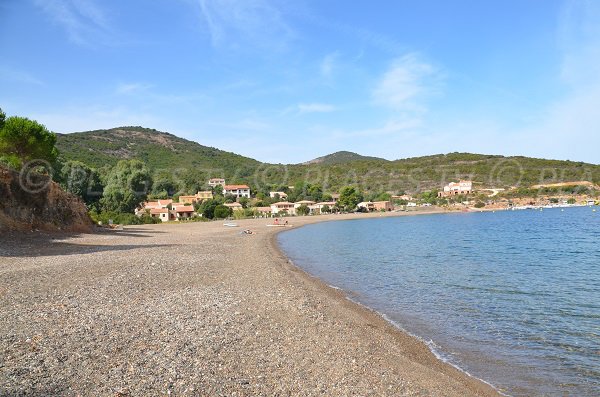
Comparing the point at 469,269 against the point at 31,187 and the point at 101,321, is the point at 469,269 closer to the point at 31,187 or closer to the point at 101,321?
the point at 101,321

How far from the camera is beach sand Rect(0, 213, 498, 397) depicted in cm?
645

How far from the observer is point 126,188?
7006 centimetres

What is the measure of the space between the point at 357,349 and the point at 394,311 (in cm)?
469

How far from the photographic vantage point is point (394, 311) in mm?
13500

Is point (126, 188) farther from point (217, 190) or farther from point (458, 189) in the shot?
point (458, 189)

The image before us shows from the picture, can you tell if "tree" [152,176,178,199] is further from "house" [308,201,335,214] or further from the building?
the building

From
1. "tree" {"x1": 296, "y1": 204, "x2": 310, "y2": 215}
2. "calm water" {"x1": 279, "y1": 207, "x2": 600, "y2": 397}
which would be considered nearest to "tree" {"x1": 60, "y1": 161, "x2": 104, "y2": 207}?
"calm water" {"x1": 279, "y1": 207, "x2": 600, "y2": 397}

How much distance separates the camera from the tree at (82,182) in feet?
211

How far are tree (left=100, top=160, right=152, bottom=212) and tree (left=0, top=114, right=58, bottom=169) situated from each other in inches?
1007

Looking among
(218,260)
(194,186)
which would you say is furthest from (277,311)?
(194,186)

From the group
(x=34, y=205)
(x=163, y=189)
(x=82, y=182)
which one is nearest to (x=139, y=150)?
(x=163, y=189)

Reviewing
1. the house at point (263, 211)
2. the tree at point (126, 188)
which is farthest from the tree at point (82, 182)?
the house at point (263, 211)

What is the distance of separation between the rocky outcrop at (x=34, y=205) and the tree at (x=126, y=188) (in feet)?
103

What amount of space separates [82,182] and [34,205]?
1544 inches
